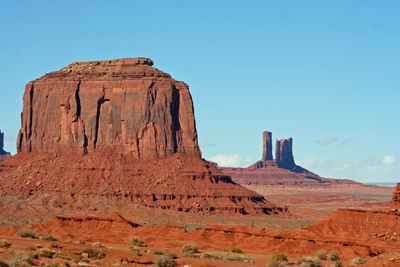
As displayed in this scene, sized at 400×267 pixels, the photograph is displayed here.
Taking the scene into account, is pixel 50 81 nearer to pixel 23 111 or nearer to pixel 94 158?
pixel 23 111

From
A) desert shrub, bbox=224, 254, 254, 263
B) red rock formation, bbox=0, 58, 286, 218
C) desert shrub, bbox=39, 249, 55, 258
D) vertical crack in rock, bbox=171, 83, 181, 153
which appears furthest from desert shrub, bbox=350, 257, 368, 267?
vertical crack in rock, bbox=171, 83, 181, 153

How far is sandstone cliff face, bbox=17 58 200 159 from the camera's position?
122 metres

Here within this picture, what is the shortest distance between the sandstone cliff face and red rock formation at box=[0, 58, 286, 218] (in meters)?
0.16

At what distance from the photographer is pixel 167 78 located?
127 metres

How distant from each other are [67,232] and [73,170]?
46.0m

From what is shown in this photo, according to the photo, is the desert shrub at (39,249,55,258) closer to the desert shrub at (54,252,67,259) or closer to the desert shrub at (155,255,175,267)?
the desert shrub at (54,252,67,259)

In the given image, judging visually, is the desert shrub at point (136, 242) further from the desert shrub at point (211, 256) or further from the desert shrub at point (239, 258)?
the desert shrub at point (239, 258)

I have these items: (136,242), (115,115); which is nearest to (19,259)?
(136,242)

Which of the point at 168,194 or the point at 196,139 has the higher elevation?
the point at 196,139

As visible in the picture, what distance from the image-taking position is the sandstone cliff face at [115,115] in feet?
401

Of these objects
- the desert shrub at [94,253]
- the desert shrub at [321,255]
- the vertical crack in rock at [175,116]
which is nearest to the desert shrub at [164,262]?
the desert shrub at [94,253]

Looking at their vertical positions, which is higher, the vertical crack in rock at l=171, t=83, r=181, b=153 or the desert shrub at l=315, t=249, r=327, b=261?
the vertical crack in rock at l=171, t=83, r=181, b=153

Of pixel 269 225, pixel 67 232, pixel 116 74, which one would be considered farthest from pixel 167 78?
pixel 67 232

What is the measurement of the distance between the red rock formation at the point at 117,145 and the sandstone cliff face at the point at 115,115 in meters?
0.16
